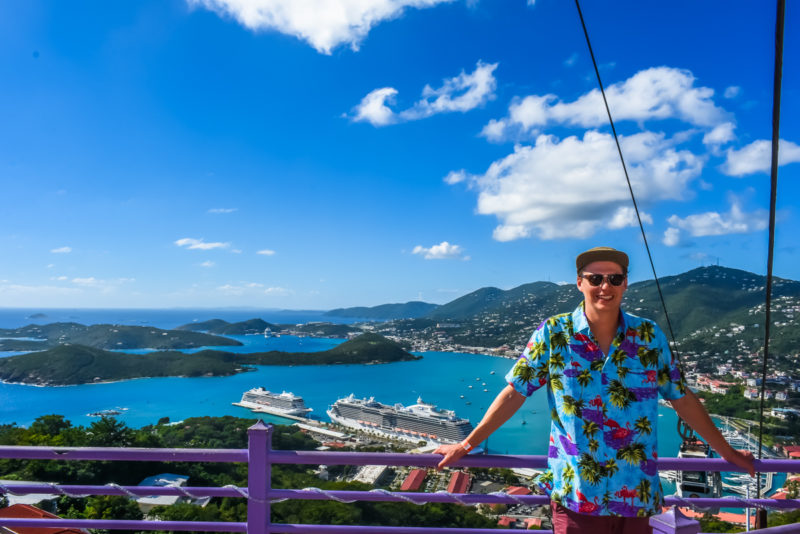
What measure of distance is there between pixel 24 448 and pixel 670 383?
1698mm

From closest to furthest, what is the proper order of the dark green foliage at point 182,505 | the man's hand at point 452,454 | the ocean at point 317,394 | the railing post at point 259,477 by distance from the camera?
1. the man's hand at point 452,454
2. the railing post at point 259,477
3. the dark green foliage at point 182,505
4. the ocean at point 317,394

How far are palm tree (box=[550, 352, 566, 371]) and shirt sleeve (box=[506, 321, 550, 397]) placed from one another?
1 centimetres

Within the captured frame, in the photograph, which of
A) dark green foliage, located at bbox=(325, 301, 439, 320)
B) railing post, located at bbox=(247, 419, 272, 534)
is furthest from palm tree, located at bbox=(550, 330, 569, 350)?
dark green foliage, located at bbox=(325, 301, 439, 320)

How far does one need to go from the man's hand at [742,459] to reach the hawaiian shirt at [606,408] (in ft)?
0.94

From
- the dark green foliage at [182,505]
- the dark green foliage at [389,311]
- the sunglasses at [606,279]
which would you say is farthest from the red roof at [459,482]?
the dark green foliage at [389,311]

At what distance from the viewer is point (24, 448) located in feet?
4.50

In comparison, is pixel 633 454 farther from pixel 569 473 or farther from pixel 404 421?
pixel 404 421

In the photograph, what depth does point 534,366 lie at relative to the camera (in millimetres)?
1072

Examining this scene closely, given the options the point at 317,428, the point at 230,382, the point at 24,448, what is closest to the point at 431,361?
the point at 230,382

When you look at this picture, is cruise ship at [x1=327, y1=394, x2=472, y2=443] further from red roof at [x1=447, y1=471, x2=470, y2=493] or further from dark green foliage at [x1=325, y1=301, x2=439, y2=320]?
dark green foliage at [x1=325, y1=301, x2=439, y2=320]

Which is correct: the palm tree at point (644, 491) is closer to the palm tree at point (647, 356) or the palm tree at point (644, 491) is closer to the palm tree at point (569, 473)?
the palm tree at point (569, 473)

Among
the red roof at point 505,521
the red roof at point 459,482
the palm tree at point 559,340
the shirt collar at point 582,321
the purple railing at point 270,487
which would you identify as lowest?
the red roof at point 459,482

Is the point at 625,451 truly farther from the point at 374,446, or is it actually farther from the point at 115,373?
the point at 115,373

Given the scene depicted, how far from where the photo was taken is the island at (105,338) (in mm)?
60956
